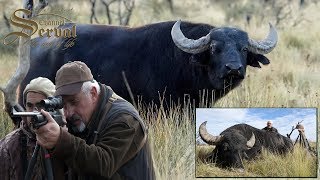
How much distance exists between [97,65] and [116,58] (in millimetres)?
201

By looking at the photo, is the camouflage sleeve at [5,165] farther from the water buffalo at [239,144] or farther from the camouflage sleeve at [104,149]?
the water buffalo at [239,144]

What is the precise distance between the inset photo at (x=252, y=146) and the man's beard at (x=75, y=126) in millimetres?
4839

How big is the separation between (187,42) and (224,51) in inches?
18.3

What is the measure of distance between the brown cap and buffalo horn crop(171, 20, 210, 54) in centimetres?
530

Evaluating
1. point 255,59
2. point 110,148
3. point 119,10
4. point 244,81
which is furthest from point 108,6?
point 110,148

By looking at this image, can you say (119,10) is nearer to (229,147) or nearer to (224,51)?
(224,51)

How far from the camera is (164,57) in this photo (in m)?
10.6

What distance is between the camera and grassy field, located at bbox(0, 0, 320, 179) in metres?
9.86

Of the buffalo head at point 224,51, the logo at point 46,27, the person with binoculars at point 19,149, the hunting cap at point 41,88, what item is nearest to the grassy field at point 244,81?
the buffalo head at point 224,51

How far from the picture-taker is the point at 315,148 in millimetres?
10492

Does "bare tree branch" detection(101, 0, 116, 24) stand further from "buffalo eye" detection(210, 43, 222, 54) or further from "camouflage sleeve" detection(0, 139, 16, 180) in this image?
"camouflage sleeve" detection(0, 139, 16, 180)

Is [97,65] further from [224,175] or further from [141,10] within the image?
[141,10]

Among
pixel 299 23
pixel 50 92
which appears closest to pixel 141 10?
pixel 299 23

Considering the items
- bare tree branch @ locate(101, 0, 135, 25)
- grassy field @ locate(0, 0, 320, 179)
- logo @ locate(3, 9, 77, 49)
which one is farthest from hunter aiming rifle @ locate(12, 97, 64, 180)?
bare tree branch @ locate(101, 0, 135, 25)
